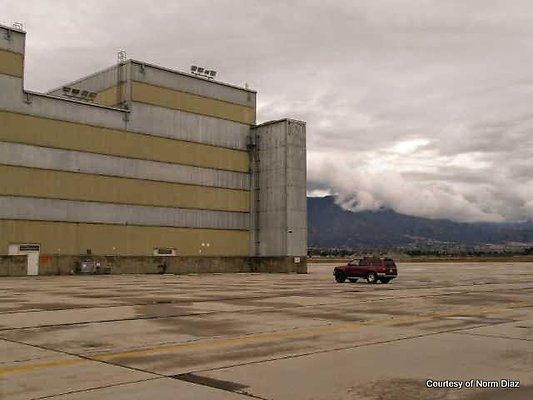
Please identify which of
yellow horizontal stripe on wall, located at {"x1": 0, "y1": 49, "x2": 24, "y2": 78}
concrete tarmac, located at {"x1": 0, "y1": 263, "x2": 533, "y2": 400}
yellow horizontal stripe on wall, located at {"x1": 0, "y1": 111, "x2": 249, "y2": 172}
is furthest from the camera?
yellow horizontal stripe on wall, located at {"x1": 0, "y1": 111, "x2": 249, "y2": 172}

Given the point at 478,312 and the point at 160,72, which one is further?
the point at 160,72

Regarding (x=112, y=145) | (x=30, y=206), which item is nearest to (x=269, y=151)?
(x=112, y=145)

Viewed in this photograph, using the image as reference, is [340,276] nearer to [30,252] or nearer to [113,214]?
[113,214]

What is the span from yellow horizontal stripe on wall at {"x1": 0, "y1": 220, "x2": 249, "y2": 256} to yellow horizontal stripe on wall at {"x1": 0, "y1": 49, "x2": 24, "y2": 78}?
13211 millimetres

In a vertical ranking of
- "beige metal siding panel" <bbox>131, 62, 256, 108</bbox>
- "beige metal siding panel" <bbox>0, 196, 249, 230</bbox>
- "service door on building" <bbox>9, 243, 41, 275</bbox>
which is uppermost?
"beige metal siding panel" <bbox>131, 62, 256, 108</bbox>

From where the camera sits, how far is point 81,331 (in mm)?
14656

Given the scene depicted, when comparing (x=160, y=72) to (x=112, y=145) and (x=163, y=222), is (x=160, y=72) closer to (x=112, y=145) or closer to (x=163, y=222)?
(x=112, y=145)

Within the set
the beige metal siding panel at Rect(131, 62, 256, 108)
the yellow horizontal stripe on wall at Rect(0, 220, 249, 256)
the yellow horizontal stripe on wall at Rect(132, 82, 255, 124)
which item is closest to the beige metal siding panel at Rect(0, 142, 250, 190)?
the yellow horizontal stripe on wall at Rect(0, 220, 249, 256)

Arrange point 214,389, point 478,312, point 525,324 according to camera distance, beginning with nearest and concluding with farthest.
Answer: point 214,389, point 525,324, point 478,312

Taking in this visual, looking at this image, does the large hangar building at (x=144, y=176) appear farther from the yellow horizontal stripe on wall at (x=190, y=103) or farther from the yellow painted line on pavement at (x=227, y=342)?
the yellow painted line on pavement at (x=227, y=342)

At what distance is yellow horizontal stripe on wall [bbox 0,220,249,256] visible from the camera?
51.8m

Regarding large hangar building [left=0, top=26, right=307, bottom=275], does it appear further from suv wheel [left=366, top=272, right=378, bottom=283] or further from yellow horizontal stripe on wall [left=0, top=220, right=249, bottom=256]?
suv wheel [left=366, top=272, right=378, bottom=283]

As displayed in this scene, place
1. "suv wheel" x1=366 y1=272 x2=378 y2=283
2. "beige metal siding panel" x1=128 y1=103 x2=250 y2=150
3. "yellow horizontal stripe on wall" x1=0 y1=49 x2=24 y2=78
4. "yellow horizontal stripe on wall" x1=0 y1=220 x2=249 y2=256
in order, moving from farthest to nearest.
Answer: "beige metal siding panel" x1=128 y1=103 x2=250 y2=150 < "yellow horizontal stripe on wall" x1=0 y1=220 x2=249 y2=256 < "yellow horizontal stripe on wall" x1=0 y1=49 x2=24 y2=78 < "suv wheel" x1=366 y1=272 x2=378 y2=283

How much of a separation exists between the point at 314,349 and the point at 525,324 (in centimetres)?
736
